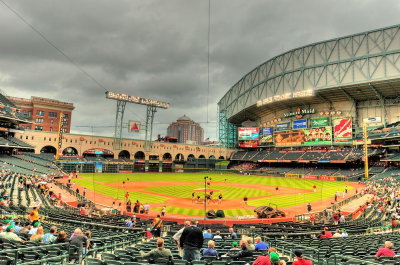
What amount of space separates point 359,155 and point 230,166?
5363cm

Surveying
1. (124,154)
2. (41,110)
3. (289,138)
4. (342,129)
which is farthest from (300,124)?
(41,110)

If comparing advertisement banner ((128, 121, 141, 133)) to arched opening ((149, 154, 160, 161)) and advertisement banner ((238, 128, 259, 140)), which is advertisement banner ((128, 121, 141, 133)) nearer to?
arched opening ((149, 154, 160, 161))

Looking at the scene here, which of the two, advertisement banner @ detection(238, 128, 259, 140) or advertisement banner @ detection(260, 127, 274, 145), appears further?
advertisement banner @ detection(238, 128, 259, 140)

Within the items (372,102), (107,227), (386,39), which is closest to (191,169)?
(372,102)

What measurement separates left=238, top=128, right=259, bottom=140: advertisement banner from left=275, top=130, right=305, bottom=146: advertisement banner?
9906mm

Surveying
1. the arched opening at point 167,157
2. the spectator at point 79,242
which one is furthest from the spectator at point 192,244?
the arched opening at point 167,157

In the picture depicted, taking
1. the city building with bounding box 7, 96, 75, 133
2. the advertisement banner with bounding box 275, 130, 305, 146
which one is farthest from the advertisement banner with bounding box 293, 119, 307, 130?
the city building with bounding box 7, 96, 75, 133

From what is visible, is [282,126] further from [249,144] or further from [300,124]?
[249,144]

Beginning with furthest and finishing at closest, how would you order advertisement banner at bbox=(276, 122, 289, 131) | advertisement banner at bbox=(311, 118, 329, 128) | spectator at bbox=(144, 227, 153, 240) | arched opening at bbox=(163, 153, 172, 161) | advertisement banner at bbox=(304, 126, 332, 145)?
1. arched opening at bbox=(163, 153, 172, 161)
2. advertisement banner at bbox=(276, 122, 289, 131)
3. advertisement banner at bbox=(311, 118, 329, 128)
4. advertisement banner at bbox=(304, 126, 332, 145)
5. spectator at bbox=(144, 227, 153, 240)

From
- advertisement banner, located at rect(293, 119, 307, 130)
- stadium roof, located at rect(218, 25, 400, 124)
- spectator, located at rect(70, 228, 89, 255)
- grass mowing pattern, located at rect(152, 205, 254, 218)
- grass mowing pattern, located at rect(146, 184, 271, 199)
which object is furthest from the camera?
advertisement banner, located at rect(293, 119, 307, 130)

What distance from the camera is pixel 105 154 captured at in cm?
9800

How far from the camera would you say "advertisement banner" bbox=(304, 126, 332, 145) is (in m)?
86.8

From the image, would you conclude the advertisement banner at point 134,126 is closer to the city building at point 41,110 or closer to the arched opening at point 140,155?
the arched opening at point 140,155

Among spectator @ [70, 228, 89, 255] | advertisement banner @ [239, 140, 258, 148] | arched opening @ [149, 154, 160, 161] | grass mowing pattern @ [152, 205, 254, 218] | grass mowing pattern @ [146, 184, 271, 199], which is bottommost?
grass mowing pattern @ [152, 205, 254, 218]
